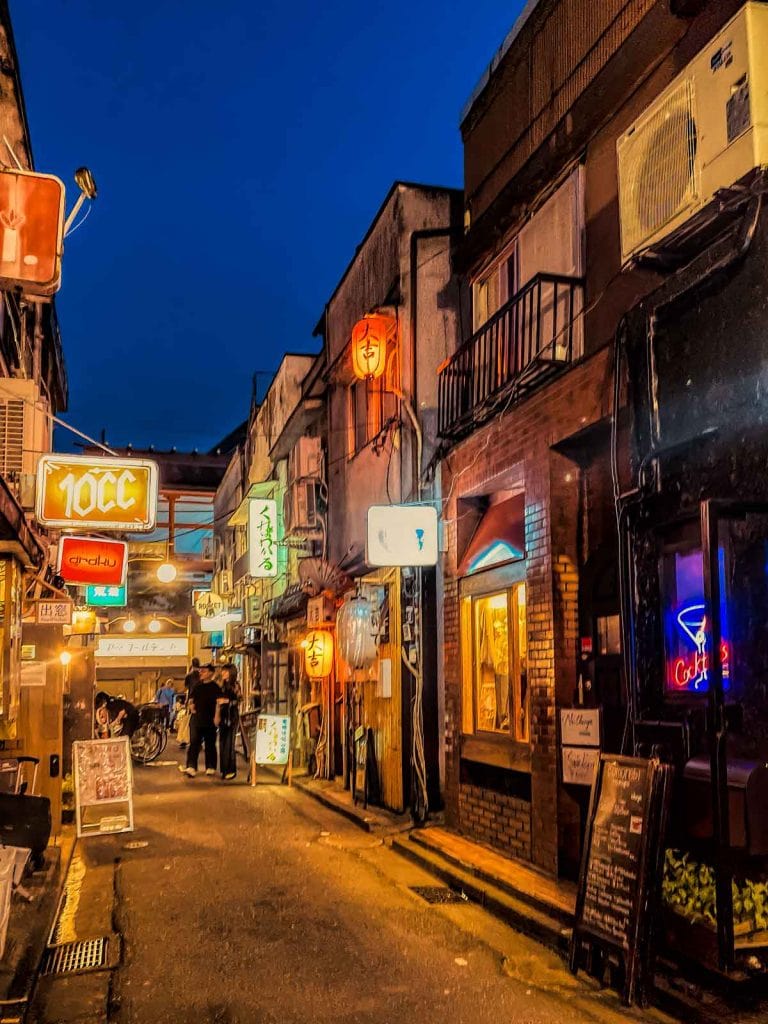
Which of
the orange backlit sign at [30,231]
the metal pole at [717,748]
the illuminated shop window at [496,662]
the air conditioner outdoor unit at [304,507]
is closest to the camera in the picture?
the metal pole at [717,748]

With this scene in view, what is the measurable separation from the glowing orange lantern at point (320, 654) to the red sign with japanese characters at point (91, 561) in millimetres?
4214

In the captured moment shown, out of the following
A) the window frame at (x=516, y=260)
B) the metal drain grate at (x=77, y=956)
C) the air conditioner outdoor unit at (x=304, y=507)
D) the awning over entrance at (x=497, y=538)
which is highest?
the window frame at (x=516, y=260)

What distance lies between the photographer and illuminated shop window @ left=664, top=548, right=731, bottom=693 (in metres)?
6.62

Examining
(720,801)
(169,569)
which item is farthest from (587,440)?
(169,569)

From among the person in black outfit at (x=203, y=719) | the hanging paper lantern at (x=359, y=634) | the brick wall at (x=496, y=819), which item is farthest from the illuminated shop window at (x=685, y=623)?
the person in black outfit at (x=203, y=719)

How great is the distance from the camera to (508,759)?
10.1 m

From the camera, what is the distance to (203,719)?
18000mm

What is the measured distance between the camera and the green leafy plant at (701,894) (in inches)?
234

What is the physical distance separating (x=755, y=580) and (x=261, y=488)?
64.6 feet

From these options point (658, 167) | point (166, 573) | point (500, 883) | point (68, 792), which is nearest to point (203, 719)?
point (68, 792)

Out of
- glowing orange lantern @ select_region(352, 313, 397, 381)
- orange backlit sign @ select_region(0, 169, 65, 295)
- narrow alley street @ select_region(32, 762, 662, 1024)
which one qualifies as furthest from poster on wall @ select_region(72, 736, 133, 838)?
glowing orange lantern @ select_region(352, 313, 397, 381)

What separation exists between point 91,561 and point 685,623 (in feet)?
46.0

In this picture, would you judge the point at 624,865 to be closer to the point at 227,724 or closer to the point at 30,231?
the point at 30,231

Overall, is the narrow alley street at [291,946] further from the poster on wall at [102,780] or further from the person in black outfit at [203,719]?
the person in black outfit at [203,719]
